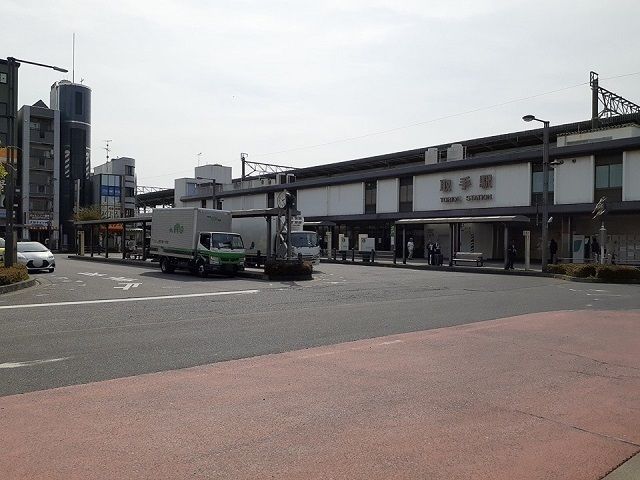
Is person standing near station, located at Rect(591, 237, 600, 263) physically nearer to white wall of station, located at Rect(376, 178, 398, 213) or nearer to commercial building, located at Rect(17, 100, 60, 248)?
white wall of station, located at Rect(376, 178, 398, 213)

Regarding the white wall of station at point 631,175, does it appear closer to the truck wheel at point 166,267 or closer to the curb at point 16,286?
the truck wheel at point 166,267

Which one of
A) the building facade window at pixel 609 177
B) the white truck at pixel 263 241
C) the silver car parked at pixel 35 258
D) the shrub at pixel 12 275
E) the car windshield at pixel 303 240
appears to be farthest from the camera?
the building facade window at pixel 609 177

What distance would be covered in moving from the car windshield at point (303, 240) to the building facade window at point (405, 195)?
1565cm

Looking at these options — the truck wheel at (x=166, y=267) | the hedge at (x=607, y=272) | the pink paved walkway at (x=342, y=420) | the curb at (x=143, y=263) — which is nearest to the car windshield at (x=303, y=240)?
the curb at (x=143, y=263)

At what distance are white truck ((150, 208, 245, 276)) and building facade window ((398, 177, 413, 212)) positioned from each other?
74.4ft

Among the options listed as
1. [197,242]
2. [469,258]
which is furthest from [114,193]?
[469,258]

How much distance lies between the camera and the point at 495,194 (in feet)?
132

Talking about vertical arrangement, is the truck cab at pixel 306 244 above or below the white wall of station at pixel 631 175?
below

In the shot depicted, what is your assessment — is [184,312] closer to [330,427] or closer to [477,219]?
[330,427]

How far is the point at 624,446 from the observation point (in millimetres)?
4738

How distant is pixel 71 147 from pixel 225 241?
51692 millimetres

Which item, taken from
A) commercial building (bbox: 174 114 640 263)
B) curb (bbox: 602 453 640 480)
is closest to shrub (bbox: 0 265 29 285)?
curb (bbox: 602 453 640 480)

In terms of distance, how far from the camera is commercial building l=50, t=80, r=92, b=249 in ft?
223

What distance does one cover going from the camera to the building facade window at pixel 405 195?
46781mm
